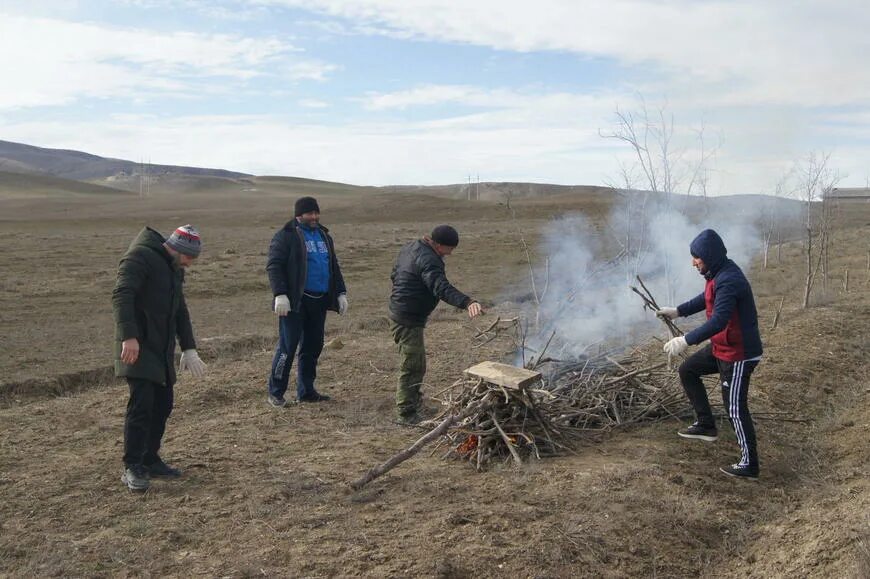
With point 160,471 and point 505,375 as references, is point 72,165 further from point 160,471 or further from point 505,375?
point 505,375

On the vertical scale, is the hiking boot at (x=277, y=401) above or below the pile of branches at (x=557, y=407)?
below

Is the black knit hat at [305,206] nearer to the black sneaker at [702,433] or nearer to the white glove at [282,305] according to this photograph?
the white glove at [282,305]

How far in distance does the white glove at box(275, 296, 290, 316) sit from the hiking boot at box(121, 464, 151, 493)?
6.27 feet

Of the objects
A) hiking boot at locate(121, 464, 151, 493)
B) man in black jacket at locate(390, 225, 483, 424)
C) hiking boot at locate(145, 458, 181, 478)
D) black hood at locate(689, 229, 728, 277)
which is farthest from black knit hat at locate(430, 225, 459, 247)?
hiking boot at locate(121, 464, 151, 493)

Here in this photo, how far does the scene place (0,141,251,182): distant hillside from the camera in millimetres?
127375

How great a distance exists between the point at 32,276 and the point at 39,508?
50.8 ft

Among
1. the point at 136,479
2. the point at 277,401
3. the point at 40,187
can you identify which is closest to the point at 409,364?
the point at 277,401

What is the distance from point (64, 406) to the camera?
22.7 ft

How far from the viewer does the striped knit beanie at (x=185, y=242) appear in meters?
4.75

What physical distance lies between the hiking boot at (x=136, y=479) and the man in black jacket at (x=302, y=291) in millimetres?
1938

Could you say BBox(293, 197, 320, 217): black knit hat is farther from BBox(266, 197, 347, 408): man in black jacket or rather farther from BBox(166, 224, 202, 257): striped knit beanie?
BBox(166, 224, 202, 257): striped knit beanie

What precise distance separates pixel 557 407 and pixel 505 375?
683 millimetres

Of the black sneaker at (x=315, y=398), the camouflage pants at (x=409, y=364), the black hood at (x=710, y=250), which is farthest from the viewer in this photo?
the black sneaker at (x=315, y=398)

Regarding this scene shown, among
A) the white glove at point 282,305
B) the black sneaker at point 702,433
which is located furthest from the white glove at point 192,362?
the black sneaker at point 702,433
